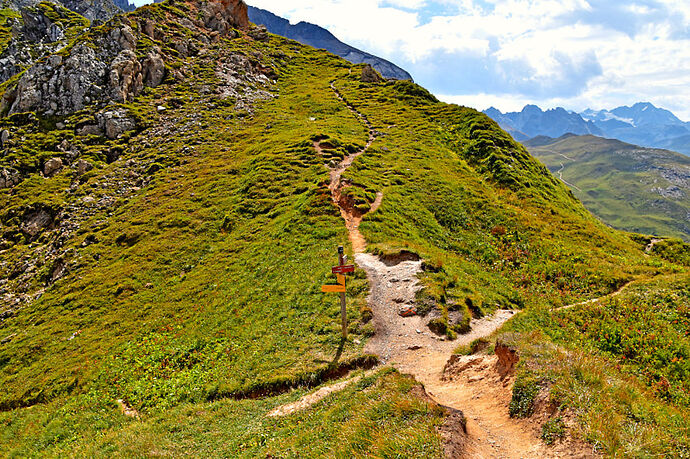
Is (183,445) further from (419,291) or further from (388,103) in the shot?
(388,103)

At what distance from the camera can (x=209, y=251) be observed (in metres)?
32.9

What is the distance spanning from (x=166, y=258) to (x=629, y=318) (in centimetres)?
3711

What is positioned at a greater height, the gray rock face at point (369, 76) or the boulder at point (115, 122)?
the gray rock face at point (369, 76)

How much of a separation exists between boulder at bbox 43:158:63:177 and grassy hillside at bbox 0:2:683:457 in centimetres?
130

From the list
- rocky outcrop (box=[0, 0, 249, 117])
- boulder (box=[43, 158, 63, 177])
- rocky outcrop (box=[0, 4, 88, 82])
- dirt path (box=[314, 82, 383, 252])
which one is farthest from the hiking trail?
rocky outcrop (box=[0, 4, 88, 82])

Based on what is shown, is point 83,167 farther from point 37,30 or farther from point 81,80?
point 37,30

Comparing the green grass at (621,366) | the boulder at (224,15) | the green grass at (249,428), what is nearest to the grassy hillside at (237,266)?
the green grass at (249,428)

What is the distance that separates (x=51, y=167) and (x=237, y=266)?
147 ft

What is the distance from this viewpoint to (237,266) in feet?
93.2

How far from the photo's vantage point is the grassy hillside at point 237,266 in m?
14.6

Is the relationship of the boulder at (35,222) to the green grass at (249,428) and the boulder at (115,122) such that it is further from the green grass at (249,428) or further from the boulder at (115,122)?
the green grass at (249,428)

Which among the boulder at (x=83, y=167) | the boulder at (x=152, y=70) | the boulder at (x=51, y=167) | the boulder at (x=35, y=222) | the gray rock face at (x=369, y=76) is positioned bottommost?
the boulder at (x=35, y=222)

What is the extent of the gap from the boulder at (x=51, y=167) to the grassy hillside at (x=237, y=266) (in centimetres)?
130

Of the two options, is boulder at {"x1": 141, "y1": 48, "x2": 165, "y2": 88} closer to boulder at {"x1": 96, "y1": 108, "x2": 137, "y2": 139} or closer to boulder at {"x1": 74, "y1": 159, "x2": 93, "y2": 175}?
boulder at {"x1": 96, "y1": 108, "x2": 137, "y2": 139}
